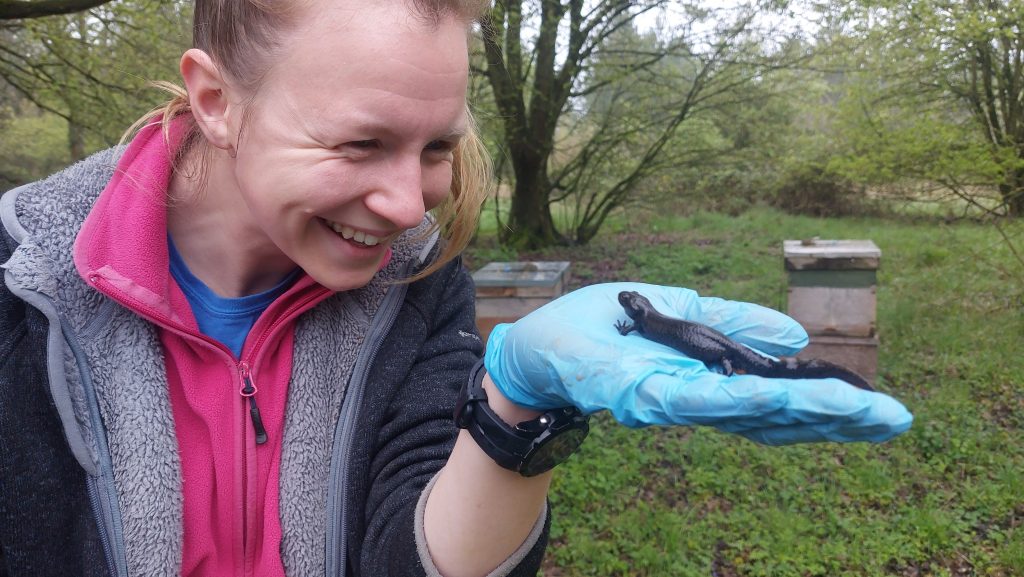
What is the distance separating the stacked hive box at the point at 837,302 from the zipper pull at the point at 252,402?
4815 millimetres

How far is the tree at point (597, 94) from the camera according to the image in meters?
9.27

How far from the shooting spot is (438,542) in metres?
1.23

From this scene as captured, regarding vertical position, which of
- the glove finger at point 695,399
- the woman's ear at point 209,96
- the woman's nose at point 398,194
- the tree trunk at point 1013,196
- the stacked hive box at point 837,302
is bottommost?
the stacked hive box at point 837,302

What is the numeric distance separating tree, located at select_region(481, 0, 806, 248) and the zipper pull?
6.55 metres

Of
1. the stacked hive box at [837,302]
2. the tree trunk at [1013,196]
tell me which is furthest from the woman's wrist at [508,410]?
the tree trunk at [1013,196]

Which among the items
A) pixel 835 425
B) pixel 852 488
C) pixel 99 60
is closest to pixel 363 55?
pixel 835 425

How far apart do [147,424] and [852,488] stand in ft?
13.5

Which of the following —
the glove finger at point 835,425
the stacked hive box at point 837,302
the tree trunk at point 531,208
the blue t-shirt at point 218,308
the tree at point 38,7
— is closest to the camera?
the glove finger at point 835,425

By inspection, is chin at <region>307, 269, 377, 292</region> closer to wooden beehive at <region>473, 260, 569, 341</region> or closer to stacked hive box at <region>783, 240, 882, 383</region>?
wooden beehive at <region>473, 260, 569, 341</region>

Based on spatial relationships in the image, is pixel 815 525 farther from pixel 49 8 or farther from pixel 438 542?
pixel 49 8

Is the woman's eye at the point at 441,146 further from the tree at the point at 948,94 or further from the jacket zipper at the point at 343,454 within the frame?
the tree at the point at 948,94

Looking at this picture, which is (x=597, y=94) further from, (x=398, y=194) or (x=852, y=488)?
(x=398, y=194)

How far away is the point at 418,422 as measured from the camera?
56.7 inches

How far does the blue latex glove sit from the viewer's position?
0.94m
